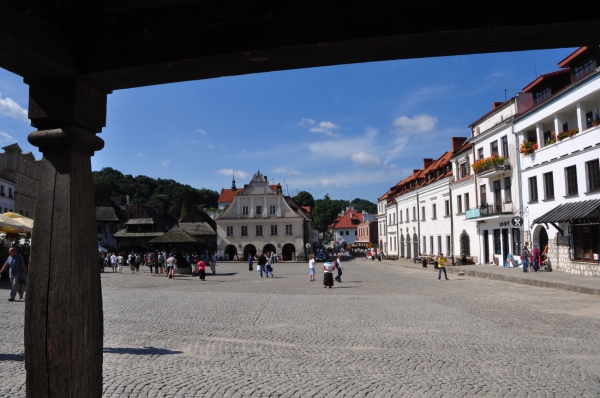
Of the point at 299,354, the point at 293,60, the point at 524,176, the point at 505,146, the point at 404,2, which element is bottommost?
the point at 299,354

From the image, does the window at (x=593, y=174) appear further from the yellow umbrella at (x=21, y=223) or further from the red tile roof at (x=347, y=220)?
the red tile roof at (x=347, y=220)

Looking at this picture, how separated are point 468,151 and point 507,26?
39.1 meters

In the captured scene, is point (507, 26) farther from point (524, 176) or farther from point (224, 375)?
point (524, 176)

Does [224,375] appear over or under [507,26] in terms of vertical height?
under

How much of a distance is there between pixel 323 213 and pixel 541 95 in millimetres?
82723

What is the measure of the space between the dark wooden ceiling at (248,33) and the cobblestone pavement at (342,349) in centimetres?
414

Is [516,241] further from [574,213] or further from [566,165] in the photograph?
[574,213]

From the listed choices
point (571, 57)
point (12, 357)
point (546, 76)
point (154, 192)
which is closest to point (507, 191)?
point (546, 76)

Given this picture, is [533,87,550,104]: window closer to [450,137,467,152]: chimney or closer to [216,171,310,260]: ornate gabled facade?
[450,137,467,152]: chimney

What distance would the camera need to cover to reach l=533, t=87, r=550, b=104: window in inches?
1145

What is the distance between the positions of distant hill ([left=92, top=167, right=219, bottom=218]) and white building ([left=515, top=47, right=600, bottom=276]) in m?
87.1

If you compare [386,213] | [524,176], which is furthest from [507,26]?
[386,213]

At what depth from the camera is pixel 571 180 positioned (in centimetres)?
2578

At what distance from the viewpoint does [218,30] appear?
325cm
